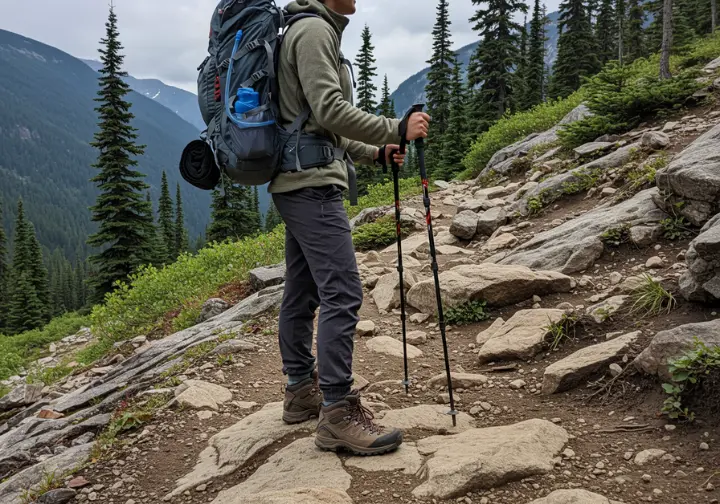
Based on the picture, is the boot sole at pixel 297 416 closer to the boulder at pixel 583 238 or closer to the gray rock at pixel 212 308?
the boulder at pixel 583 238

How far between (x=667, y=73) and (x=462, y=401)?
1750cm

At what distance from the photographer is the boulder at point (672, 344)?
136 inches

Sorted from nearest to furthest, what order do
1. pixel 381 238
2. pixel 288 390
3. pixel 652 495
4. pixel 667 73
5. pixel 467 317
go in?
1. pixel 652 495
2. pixel 288 390
3. pixel 467 317
4. pixel 381 238
5. pixel 667 73

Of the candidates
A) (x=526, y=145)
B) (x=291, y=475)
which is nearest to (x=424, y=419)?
(x=291, y=475)

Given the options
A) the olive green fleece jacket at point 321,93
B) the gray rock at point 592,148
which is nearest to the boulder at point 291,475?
the olive green fleece jacket at point 321,93

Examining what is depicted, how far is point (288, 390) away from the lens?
4090 mm

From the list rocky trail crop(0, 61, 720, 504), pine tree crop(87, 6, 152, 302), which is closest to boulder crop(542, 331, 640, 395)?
rocky trail crop(0, 61, 720, 504)

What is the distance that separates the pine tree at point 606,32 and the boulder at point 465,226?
51.3m

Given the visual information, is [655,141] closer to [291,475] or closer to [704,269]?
[704,269]

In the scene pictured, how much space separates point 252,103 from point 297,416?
244 centimetres

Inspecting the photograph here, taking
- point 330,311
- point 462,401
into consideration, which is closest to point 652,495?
point 462,401

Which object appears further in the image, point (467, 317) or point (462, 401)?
point (467, 317)

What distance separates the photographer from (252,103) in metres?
3.25

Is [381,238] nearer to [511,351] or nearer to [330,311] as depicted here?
[511,351]
